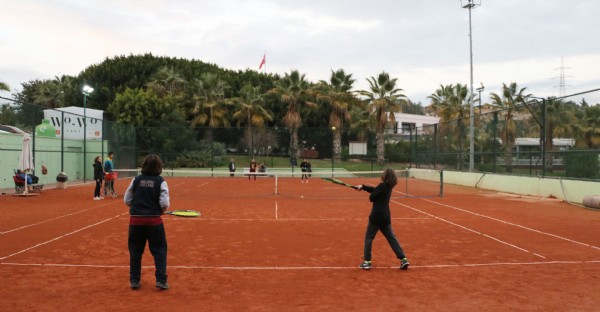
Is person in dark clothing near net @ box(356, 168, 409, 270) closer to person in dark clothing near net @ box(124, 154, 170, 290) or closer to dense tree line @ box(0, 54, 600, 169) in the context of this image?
person in dark clothing near net @ box(124, 154, 170, 290)

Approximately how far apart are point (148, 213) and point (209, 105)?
3728cm

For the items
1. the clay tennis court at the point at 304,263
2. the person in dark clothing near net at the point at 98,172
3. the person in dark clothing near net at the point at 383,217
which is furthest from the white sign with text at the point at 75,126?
the person in dark clothing near net at the point at 383,217

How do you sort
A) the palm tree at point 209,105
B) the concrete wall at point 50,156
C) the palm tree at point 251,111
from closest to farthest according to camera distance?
the concrete wall at point 50,156
the palm tree at point 251,111
the palm tree at point 209,105

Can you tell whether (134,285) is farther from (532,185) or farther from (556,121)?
(532,185)

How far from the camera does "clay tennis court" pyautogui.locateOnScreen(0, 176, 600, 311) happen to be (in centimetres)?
518

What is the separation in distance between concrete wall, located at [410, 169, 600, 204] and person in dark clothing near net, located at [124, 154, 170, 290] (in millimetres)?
15092

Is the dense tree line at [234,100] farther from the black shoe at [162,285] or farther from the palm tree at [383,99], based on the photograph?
the black shoe at [162,285]

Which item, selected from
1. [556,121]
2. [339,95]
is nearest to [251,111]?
[339,95]

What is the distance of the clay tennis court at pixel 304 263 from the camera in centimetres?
518

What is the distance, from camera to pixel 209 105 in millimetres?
41656

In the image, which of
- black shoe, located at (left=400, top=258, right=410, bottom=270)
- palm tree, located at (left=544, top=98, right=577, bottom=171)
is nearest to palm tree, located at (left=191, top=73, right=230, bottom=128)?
palm tree, located at (left=544, top=98, right=577, bottom=171)

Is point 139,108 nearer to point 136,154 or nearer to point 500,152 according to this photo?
point 136,154

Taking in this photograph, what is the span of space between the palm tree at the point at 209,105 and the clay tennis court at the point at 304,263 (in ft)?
96.6

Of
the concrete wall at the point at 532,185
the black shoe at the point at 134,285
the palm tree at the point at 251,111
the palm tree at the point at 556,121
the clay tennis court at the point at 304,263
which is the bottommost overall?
the clay tennis court at the point at 304,263
